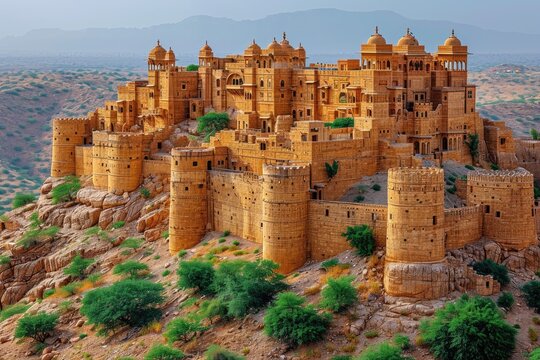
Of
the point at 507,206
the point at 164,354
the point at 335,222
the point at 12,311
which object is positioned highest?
the point at 507,206

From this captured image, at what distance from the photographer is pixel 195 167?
5134cm

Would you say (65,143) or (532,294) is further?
(65,143)

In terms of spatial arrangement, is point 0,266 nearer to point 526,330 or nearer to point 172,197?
point 172,197

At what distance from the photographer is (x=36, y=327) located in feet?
159

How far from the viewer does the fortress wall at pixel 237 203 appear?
4862 cm

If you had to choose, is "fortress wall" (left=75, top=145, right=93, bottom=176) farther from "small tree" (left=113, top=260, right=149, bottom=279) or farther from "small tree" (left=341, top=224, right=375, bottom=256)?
"small tree" (left=341, top=224, right=375, bottom=256)

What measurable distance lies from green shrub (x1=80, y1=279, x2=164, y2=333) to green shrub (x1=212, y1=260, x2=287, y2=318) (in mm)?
3547

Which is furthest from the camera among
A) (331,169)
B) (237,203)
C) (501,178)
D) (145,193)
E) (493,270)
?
(145,193)

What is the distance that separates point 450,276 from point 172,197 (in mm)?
16594

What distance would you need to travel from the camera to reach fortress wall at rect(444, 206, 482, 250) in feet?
140

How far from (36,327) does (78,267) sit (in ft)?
21.6

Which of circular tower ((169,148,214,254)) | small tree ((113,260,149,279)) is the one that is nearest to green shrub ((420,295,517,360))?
circular tower ((169,148,214,254))

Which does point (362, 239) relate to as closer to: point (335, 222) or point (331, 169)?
point (335, 222)

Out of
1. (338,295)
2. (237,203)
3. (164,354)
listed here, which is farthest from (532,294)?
(237,203)
